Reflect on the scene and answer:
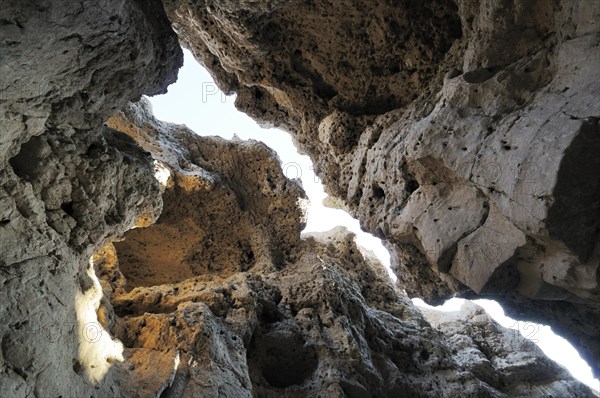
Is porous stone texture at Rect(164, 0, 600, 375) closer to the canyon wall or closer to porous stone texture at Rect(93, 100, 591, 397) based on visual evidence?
the canyon wall

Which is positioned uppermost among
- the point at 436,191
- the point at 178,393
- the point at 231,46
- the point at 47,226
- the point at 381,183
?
the point at 231,46

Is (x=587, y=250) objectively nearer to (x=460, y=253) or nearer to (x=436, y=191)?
(x=460, y=253)

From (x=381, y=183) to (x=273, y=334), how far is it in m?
2.73

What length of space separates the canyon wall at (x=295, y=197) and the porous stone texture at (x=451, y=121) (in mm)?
28

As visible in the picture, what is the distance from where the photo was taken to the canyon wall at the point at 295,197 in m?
3.91

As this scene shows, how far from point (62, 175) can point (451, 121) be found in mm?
4346

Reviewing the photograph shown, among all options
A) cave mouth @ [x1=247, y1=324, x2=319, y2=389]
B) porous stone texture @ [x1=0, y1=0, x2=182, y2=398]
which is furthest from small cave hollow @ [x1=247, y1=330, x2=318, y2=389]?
porous stone texture @ [x1=0, y1=0, x2=182, y2=398]

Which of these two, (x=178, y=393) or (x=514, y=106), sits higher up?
(x=514, y=106)

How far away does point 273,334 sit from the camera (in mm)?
6250

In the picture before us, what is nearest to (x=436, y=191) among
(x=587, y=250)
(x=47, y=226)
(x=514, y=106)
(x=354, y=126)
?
(x=514, y=106)

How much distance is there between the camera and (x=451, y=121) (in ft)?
18.2

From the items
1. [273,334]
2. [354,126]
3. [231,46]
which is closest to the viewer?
[273,334]

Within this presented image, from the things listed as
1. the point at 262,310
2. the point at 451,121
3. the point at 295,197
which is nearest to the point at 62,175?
the point at 262,310

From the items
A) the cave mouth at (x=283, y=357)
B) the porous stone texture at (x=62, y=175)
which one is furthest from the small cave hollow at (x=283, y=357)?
the porous stone texture at (x=62, y=175)
